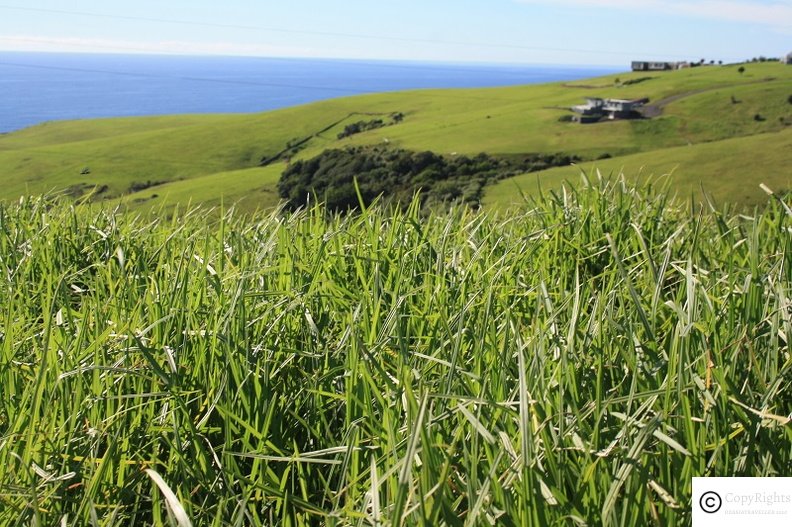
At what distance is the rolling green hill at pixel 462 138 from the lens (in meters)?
62.2

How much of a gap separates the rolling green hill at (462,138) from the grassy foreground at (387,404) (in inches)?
1934

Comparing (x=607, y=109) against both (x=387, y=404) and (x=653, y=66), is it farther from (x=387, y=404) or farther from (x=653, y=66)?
(x=387, y=404)

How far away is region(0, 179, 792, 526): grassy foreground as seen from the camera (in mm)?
1748

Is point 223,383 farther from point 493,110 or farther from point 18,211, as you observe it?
point 493,110

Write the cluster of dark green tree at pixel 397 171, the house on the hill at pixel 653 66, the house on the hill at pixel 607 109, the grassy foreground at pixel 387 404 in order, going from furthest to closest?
1. the house on the hill at pixel 653 66
2. the house on the hill at pixel 607 109
3. the cluster of dark green tree at pixel 397 171
4. the grassy foreground at pixel 387 404

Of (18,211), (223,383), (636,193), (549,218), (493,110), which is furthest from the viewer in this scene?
(493,110)

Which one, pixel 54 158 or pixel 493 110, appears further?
pixel 493 110

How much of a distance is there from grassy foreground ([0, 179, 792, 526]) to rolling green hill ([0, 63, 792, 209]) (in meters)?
49.1

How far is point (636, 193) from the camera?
4.61 m

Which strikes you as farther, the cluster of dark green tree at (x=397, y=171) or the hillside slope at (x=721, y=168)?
the cluster of dark green tree at (x=397, y=171)

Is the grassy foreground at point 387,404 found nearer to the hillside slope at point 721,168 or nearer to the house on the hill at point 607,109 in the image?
the hillside slope at point 721,168

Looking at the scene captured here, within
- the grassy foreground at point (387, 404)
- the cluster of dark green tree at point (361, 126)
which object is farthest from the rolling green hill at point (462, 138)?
the grassy foreground at point (387, 404)

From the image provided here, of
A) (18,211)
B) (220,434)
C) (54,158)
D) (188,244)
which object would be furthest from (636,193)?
(54,158)

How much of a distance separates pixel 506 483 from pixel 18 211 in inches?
182
